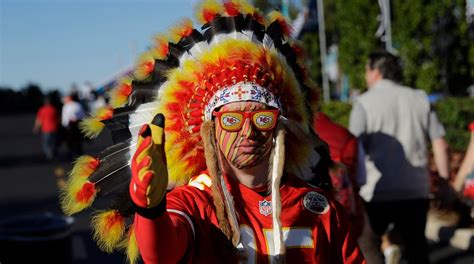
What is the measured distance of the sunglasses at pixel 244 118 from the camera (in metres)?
2.36

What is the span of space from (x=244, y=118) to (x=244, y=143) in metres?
0.09

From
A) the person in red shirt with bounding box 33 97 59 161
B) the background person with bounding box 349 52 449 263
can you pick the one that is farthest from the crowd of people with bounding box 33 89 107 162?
the background person with bounding box 349 52 449 263

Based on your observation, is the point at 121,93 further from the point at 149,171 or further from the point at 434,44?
the point at 434,44

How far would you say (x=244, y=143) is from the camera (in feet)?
7.72

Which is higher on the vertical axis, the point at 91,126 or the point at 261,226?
the point at 91,126

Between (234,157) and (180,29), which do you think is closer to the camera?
(234,157)

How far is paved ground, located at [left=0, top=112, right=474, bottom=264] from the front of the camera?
6.42m

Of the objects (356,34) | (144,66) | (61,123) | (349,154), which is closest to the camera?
(144,66)

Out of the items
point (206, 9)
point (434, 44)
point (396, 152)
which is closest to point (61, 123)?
point (434, 44)

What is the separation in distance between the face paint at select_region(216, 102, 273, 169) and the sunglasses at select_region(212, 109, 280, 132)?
0.02 m

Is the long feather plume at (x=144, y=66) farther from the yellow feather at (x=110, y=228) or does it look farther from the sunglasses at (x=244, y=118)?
the yellow feather at (x=110, y=228)

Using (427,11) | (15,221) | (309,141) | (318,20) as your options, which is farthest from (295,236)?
(318,20)

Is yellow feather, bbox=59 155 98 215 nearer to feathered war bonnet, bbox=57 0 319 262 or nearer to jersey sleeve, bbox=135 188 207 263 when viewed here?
feathered war bonnet, bbox=57 0 319 262

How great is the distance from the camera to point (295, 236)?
235 centimetres
